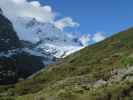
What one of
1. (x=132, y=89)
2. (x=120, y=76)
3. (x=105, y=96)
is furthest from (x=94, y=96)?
(x=120, y=76)

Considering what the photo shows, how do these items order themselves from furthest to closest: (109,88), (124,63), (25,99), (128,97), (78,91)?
(124,63), (25,99), (78,91), (109,88), (128,97)

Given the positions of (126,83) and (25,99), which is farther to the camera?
(25,99)

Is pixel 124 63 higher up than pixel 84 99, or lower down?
higher up

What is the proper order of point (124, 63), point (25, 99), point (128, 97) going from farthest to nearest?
point (124, 63)
point (25, 99)
point (128, 97)

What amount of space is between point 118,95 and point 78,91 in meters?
7.87

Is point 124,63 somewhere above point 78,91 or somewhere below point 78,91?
above

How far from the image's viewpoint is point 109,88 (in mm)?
48750

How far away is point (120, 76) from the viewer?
Result: 59000 millimetres

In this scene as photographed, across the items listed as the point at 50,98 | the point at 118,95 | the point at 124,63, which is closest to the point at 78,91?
the point at 50,98

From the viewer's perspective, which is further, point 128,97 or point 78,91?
point 78,91

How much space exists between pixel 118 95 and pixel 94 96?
8.82 ft

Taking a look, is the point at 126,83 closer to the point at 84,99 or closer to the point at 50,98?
the point at 84,99

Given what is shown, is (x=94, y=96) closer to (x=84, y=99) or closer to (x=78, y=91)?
(x=84, y=99)

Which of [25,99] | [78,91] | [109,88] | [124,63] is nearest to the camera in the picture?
[109,88]
